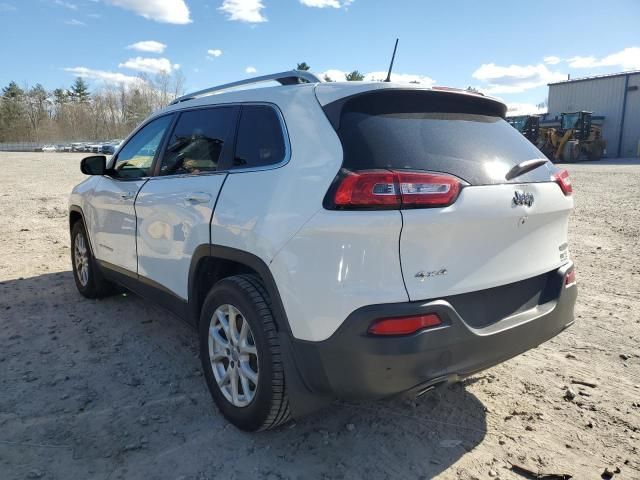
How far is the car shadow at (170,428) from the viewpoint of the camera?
246cm

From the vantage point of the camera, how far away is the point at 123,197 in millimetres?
3932

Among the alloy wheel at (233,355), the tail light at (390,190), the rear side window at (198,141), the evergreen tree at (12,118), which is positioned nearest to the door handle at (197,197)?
the rear side window at (198,141)

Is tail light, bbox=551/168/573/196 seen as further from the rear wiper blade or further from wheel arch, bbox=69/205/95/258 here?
wheel arch, bbox=69/205/95/258

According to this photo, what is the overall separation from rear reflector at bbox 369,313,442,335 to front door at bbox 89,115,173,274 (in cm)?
235

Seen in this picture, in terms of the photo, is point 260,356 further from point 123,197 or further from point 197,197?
point 123,197

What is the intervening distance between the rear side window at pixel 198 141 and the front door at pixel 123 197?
250 millimetres

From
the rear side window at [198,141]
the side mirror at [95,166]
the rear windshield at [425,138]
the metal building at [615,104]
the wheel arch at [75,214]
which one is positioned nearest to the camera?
the rear windshield at [425,138]

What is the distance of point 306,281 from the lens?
7.25 feet

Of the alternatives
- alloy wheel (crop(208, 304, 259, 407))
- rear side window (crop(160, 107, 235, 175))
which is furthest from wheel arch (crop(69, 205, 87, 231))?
alloy wheel (crop(208, 304, 259, 407))

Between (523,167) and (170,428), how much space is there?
2.38 metres

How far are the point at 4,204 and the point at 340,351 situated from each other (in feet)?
37.7

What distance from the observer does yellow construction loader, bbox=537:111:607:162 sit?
29859mm

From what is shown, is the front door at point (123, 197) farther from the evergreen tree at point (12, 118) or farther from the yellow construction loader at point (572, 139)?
the evergreen tree at point (12, 118)

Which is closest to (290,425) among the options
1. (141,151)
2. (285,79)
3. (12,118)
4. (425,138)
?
(425,138)
